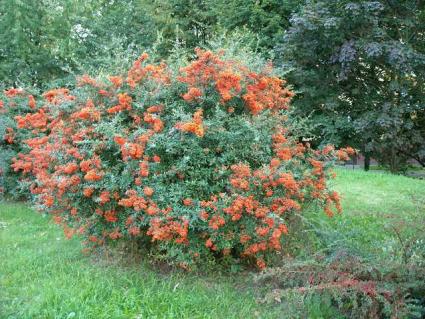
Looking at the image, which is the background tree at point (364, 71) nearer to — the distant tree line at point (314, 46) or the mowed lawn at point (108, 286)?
the distant tree line at point (314, 46)

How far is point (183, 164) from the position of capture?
402 cm

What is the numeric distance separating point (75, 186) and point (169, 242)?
38.5 inches

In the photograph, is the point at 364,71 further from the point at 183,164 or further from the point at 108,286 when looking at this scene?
the point at 108,286

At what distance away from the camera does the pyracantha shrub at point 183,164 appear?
3.93m

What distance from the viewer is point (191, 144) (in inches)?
161

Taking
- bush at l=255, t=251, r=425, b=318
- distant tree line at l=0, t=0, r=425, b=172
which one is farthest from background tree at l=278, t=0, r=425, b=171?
bush at l=255, t=251, r=425, b=318

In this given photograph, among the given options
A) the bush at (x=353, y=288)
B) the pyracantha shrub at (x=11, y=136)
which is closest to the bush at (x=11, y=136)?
the pyracantha shrub at (x=11, y=136)

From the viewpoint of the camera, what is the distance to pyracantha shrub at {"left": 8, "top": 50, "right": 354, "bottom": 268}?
155 inches

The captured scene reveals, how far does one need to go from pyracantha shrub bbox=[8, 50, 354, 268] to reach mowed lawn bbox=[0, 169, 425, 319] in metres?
0.24

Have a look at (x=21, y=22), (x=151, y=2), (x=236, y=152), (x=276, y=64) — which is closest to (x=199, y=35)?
(x=151, y=2)

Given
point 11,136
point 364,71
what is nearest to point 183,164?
point 11,136

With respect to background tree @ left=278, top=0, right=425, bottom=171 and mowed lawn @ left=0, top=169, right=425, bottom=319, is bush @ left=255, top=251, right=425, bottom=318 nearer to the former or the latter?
mowed lawn @ left=0, top=169, right=425, bottom=319

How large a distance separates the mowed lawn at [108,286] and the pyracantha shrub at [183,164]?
238 mm

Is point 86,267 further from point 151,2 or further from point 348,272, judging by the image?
point 151,2
